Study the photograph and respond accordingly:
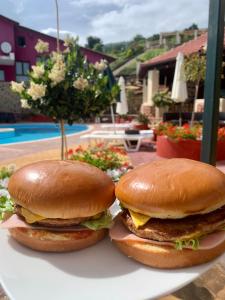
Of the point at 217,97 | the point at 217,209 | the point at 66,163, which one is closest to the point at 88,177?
the point at 66,163

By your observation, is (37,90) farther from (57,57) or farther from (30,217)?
(30,217)

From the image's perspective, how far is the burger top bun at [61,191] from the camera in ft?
4.81

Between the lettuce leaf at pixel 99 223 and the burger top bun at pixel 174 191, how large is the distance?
15 cm

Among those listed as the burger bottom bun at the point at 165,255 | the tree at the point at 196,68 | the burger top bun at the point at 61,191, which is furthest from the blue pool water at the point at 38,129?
the burger bottom bun at the point at 165,255

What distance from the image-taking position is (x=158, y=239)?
1.41m

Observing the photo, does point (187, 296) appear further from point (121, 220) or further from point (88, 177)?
point (88, 177)

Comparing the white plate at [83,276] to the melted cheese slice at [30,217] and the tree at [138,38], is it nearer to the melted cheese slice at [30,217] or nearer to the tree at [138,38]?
the melted cheese slice at [30,217]

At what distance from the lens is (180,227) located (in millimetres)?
1406

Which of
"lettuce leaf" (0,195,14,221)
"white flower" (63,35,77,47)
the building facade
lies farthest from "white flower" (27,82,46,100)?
the building facade

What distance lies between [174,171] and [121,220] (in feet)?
1.34

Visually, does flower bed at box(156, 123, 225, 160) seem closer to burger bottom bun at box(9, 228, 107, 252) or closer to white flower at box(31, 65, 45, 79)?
white flower at box(31, 65, 45, 79)

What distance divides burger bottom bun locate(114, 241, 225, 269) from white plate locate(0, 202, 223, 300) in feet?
0.09

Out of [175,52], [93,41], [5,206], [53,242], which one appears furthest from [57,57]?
[93,41]

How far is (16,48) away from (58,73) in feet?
81.7
